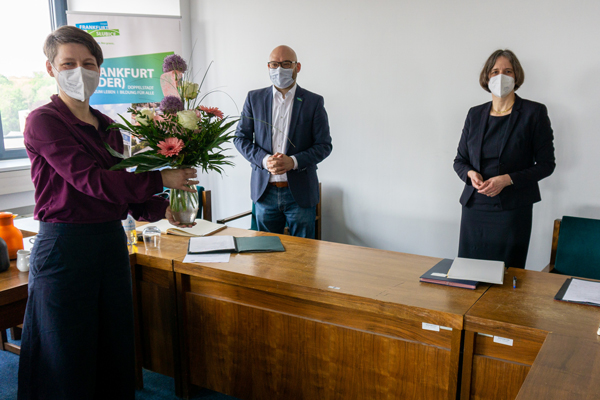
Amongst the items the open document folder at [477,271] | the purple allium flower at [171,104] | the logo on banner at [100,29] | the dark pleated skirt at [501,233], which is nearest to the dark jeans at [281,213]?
the dark pleated skirt at [501,233]

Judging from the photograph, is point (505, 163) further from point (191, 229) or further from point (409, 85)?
point (191, 229)

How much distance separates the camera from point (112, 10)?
4609 mm

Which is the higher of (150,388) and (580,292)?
(580,292)

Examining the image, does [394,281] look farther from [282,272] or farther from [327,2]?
[327,2]

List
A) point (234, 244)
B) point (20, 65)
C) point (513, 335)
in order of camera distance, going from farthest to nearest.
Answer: point (20, 65), point (234, 244), point (513, 335)

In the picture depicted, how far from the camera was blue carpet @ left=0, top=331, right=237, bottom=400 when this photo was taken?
235cm

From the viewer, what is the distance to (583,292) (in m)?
1.70

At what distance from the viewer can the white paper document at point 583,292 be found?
1633mm

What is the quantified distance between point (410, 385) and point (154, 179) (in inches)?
46.2

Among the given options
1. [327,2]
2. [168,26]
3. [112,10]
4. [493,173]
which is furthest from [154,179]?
[112,10]

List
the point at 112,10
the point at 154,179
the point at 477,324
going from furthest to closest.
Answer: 1. the point at 112,10
2. the point at 154,179
3. the point at 477,324

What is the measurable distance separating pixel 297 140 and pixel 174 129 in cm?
140

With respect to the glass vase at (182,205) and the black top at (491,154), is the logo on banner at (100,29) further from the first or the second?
the black top at (491,154)

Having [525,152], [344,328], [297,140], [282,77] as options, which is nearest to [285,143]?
[297,140]
